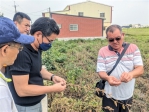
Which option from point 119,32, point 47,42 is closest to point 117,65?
point 119,32

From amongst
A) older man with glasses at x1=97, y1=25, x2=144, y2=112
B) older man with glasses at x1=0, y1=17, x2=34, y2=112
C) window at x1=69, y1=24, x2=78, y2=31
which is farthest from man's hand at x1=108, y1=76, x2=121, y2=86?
window at x1=69, y1=24, x2=78, y2=31

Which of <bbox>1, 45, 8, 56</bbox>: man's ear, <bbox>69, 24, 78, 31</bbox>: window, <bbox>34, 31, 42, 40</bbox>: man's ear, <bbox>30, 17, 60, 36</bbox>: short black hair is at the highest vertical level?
<bbox>69, 24, 78, 31</bbox>: window

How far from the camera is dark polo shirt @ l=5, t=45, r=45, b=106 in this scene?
1.44 metres

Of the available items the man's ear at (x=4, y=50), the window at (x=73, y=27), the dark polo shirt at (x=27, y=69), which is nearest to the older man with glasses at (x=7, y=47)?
the man's ear at (x=4, y=50)

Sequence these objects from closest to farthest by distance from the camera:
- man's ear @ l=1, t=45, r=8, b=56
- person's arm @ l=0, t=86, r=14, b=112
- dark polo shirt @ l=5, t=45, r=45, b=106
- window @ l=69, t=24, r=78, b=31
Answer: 1. person's arm @ l=0, t=86, r=14, b=112
2. man's ear @ l=1, t=45, r=8, b=56
3. dark polo shirt @ l=5, t=45, r=45, b=106
4. window @ l=69, t=24, r=78, b=31

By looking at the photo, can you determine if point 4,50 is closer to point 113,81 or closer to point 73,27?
point 113,81

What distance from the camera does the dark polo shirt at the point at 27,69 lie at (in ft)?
4.71

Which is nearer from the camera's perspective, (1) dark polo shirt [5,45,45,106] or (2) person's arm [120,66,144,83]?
(1) dark polo shirt [5,45,45,106]

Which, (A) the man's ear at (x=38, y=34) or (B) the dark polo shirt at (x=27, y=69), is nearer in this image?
(B) the dark polo shirt at (x=27, y=69)

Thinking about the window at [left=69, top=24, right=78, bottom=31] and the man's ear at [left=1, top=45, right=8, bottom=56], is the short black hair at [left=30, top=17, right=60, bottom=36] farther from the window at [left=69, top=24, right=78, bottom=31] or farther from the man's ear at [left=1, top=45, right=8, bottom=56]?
the window at [left=69, top=24, right=78, bottom=31]

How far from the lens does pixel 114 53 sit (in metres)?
2.17

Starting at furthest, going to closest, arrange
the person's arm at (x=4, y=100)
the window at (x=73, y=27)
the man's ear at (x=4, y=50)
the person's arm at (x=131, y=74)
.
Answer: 1. the window at (x=73, y=27)
2. the person's arm at (x=131, y=74)
3. the man's ear at (x=4, y=50)
4. the person's arm at (x=4, y=100)

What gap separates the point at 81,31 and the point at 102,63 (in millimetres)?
21300

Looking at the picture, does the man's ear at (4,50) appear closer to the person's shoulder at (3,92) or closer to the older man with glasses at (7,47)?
the older man with glasses at (7,47)
